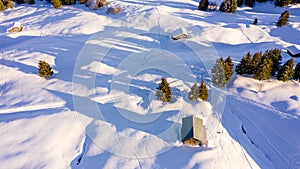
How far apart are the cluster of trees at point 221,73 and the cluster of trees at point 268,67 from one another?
2.10 meters

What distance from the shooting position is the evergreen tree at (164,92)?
22.2 m

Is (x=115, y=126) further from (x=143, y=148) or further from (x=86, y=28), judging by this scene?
(x=86, y=28)

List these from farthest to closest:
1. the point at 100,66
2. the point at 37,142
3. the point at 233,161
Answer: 1. the point at 100,66
2. the point at 37,142
3. the point at 233,161

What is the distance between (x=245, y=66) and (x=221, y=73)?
10.8 ft

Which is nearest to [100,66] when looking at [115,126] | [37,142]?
[115,126]

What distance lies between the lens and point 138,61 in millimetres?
29031

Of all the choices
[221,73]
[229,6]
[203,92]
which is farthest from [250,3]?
[203,92]

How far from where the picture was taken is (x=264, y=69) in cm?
2398

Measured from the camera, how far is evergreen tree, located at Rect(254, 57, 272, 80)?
943 inches

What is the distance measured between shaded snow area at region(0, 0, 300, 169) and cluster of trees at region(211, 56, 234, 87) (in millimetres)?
1005

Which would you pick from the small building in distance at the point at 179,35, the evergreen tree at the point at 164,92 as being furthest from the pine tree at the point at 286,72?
the small building in distance at the point at 179,35

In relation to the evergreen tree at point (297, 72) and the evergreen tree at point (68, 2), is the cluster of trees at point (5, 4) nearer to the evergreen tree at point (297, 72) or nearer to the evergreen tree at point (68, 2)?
the evergreen tree at point (68, 2)

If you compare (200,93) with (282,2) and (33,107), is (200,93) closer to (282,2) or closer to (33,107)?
(33,107)

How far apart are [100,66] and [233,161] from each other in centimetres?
1849
